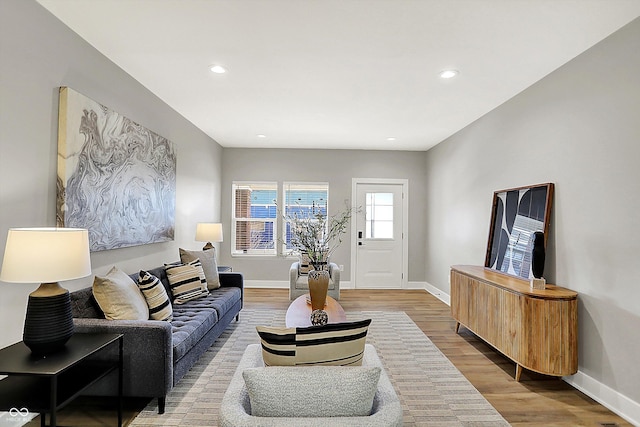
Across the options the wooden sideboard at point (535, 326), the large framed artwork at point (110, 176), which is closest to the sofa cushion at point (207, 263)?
the large framed artwork at point (110, 176)

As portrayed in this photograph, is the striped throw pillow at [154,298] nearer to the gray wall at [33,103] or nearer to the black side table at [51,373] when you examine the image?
the gray wall at [33,103]

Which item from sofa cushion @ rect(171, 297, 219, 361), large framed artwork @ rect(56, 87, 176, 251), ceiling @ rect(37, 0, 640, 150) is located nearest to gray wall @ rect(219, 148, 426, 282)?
ceiling @ rect(37, 0, 640, 150)

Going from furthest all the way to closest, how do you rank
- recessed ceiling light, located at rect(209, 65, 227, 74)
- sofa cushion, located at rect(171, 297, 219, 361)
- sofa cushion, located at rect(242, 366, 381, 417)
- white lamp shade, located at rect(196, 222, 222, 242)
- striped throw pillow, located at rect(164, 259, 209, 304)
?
white lamp shade, located at rect(196, 222, 222, 242) < striped throw pillow, located at rect(164, 259, 209, 304) < recessed ceiling light, located at rect(209, 65, 227, 74) < sofa cushion, located at rect(171, 297, 219, 361) < sofa cushion, located at rect(242, 366, 381, 417)

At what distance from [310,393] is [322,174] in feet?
17.8

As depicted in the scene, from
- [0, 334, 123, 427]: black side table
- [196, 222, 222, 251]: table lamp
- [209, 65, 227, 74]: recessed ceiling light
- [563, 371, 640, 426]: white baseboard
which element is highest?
[209, 65, 227, 74]: recessed ceiling light

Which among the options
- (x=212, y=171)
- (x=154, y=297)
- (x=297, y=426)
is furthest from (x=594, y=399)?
(x=212, y=171)

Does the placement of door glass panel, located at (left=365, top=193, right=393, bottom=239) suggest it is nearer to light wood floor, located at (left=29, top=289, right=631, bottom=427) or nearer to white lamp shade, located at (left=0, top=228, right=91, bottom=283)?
light wood floor, located at (left=29, top=289, right=631, bottom=427)

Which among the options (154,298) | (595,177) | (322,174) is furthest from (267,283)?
(595,177)

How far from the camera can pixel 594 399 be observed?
2.56m

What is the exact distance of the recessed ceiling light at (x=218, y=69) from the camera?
2.98 meters

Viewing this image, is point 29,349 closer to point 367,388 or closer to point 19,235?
point 19,235

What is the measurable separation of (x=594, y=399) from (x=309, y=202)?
4.83m

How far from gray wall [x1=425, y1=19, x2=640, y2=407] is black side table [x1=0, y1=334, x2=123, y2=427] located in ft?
10.9

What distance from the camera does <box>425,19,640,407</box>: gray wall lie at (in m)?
2.33
